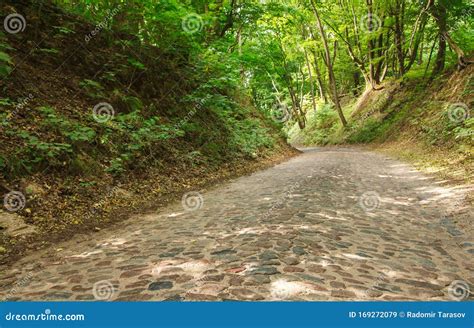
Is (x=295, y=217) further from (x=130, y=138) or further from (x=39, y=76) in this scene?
(x=39, y=76)

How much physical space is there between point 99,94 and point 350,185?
8088 mm

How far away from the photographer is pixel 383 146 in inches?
912

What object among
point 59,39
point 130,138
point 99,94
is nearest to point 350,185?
point 130,138
